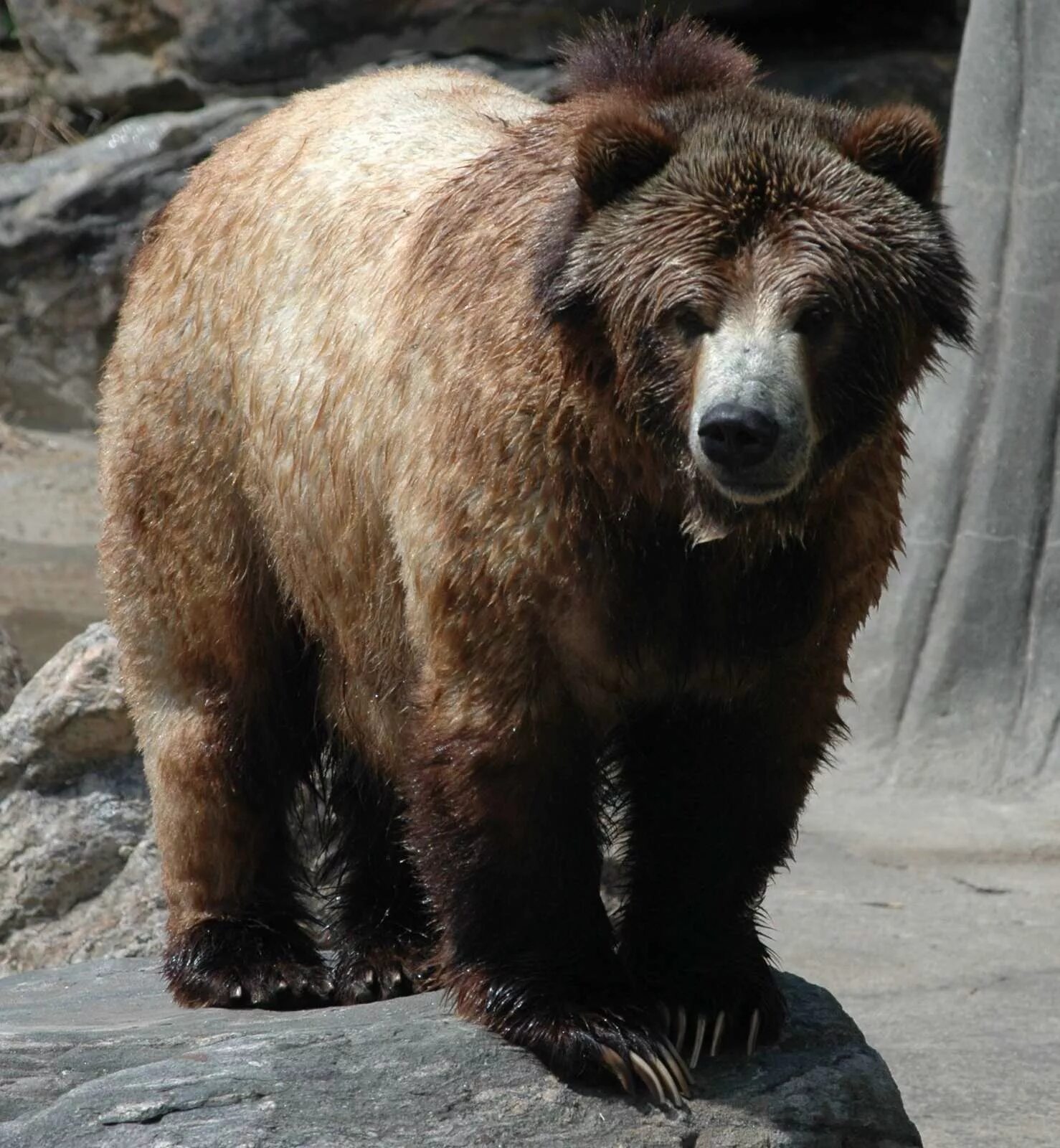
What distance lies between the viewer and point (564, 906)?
12.8 feet

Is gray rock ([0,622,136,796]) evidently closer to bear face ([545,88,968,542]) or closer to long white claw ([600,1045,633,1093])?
long white claw ([600,1045,633,1093])

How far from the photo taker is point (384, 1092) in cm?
373

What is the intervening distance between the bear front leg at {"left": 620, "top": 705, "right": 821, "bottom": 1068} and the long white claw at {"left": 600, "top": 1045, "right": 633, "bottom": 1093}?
214 mm

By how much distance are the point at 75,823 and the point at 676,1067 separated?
3.13 meters

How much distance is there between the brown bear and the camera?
3.51 meters

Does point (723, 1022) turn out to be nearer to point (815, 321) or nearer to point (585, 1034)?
point (585, 1034)

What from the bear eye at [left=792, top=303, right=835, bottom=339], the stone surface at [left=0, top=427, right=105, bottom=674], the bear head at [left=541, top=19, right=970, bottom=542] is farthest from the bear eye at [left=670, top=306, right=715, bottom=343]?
the stone surface at [left=0, top=427, right=105, bottom=674]

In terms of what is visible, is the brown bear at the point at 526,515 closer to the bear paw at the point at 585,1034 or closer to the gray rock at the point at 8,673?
the bear paw at the point at 585,1034

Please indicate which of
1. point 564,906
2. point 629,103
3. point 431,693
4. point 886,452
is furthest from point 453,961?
point 629,103

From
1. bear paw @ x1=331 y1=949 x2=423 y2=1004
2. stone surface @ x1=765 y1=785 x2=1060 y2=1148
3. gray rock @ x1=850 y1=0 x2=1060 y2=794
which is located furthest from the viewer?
gray rock @ x1=850 y1=0 x2=1060 y2=794

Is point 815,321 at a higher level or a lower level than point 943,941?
higher

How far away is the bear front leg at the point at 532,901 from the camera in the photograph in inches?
150

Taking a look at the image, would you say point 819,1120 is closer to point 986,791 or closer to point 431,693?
point 431,693

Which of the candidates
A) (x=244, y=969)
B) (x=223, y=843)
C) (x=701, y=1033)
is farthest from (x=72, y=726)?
(x=701, y=1033)
